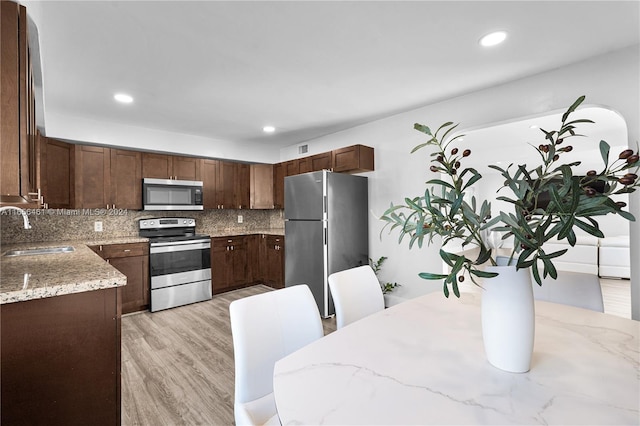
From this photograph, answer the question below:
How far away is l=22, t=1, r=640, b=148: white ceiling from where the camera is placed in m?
1.73

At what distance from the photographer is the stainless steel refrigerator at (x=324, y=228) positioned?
11.3 feet

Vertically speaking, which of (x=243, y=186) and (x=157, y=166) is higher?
(x=157, y=166)

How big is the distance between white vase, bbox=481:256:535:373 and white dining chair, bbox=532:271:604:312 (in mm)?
1012

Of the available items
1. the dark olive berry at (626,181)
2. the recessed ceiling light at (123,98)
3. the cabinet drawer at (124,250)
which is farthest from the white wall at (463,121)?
the cabinet drawer at (124,250)

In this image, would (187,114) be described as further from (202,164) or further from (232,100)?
(202,164)

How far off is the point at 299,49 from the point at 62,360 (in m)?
2.31

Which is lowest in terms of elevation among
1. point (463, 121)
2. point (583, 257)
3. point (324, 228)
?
point (583, 257)

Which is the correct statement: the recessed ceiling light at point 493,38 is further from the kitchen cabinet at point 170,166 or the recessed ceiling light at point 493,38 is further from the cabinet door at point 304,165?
the kitchen cabinet at point 170,166

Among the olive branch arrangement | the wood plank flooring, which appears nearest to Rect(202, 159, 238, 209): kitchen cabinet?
the wood plank flooring

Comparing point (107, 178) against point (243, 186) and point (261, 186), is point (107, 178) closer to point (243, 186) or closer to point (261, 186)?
point (243, 186)

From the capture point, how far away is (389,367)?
0.89 meters

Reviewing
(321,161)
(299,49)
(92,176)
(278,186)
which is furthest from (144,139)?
(299,49)

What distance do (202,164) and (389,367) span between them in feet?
14.0

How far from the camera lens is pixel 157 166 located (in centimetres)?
402
